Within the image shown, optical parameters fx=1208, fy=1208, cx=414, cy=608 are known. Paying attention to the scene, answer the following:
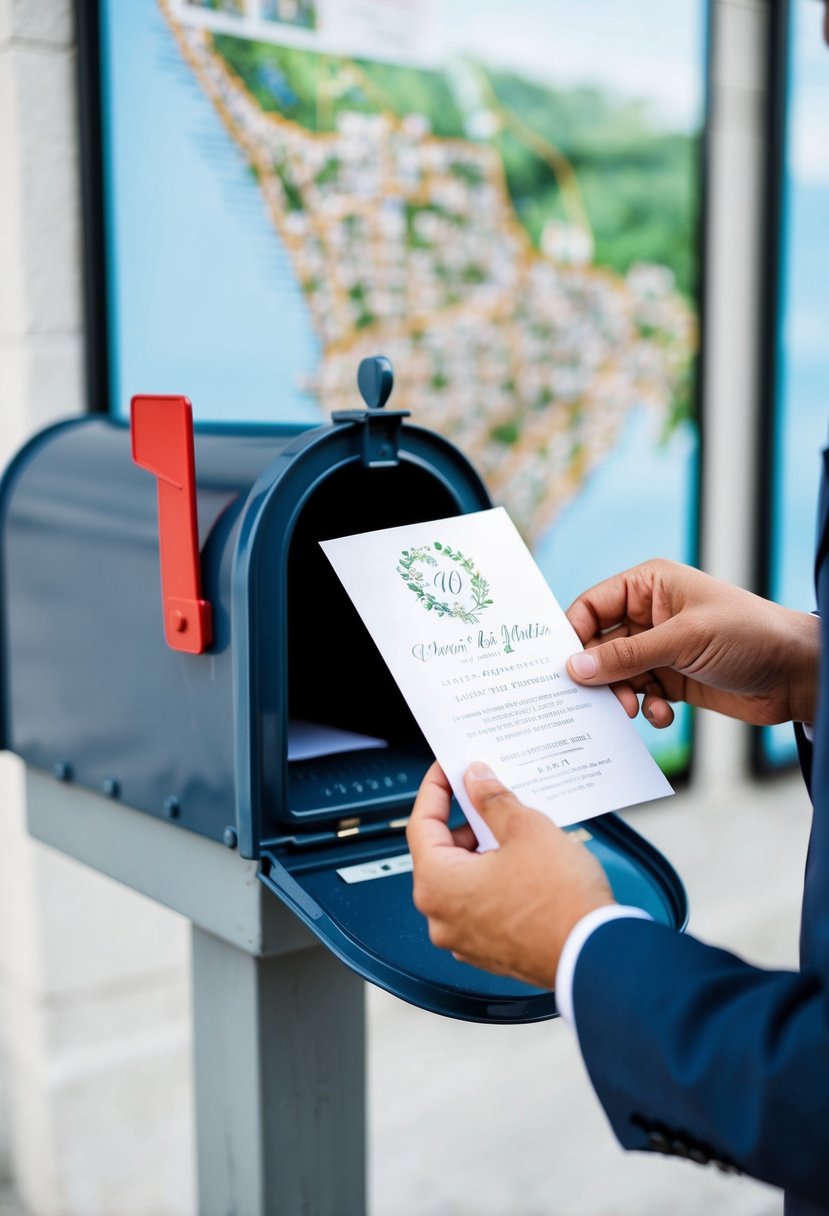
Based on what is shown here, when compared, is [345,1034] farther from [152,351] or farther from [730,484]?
[730,484]

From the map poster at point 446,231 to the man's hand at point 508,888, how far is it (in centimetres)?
158

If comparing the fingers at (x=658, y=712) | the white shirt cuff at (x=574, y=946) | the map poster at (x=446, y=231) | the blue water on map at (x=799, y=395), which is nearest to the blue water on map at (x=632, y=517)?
the map poster at (x=446, y=231)

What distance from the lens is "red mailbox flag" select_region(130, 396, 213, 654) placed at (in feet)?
4.00

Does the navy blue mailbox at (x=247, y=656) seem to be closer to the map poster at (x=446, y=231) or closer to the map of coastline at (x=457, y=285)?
the map poster at (x=446, y=231)

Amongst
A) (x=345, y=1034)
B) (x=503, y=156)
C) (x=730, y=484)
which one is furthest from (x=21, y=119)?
(x=730, y=484)

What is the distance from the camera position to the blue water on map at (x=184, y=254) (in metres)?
2.25

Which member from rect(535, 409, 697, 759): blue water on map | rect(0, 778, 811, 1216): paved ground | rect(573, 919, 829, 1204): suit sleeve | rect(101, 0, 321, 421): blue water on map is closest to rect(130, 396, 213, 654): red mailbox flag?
rect(573, 919, 829, 1204): suit sleeve

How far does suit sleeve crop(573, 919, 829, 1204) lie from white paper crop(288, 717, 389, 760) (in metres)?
0.55

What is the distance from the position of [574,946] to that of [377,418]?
60 cm

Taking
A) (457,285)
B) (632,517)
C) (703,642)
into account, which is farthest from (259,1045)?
A: (632,517)

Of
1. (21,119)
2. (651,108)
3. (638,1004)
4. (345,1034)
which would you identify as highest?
(651,108)

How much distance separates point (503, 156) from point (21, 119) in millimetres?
1193

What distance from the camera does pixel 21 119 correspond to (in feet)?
7.01

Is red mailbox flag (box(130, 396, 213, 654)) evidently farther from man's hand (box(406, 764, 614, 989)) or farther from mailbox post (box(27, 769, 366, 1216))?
man's hand (box(406, 764, 614, 989))
